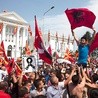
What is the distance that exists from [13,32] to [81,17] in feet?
283

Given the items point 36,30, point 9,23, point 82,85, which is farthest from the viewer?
point 9,23

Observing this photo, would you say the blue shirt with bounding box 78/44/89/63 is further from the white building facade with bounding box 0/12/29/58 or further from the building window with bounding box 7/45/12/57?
the white building facade with bounding box 0/12/29/58

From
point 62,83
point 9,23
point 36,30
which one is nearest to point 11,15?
point 9,23

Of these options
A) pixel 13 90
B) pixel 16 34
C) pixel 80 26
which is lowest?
pixel 13 90

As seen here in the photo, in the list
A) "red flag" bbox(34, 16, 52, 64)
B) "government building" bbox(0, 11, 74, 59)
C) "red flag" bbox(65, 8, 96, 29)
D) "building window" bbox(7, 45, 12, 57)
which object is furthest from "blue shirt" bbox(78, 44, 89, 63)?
"government building" bbox(0, 11, 74, 59)

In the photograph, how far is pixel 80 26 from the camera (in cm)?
1048

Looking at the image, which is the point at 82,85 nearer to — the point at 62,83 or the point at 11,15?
the point at 62,83

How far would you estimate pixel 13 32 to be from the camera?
96375mm

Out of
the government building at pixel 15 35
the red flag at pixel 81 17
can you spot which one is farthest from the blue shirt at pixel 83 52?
the government building at pixel 15 35

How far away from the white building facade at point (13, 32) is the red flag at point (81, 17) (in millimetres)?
78363

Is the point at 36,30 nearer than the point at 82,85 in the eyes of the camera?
No

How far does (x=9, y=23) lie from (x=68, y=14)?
3356 inches

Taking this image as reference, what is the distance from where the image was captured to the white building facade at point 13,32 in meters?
91.9

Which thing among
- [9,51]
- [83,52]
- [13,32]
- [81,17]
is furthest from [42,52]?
[13,32]
